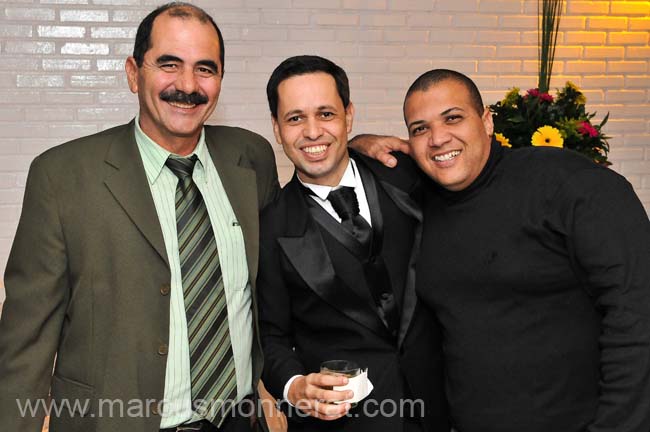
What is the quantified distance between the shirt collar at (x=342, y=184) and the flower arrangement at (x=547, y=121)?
1.13 meters

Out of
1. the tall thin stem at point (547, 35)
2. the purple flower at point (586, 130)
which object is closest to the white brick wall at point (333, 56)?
the tall thin stem at point (547, 35)

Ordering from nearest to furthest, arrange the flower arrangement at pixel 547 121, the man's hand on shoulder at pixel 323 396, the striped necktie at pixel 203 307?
the man's hand on shoulder at pixel 323 396 → the striped necktie at pixel 203 307 → the flower arrangement at pixel 547 121

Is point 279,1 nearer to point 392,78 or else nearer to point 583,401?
point 392,78

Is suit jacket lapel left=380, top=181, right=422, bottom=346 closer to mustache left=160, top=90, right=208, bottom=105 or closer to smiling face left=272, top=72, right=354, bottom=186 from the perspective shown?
smiling face left=272, top=72, right=354, bottom=186

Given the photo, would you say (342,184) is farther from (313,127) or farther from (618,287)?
(618,287)

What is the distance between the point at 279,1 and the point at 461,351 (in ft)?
10.0

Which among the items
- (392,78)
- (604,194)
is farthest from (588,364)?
(392,78)

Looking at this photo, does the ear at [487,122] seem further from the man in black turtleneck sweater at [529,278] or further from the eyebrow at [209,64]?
the eyebrow at [209,64]

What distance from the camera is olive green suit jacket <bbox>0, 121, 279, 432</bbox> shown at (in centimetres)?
180

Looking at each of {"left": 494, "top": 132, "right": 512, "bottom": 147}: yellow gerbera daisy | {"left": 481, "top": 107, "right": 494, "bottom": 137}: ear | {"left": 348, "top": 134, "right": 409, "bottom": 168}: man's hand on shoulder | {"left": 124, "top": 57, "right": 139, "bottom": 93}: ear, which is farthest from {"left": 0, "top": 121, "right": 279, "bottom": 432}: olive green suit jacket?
{"left": 494, "top": 132, "right": 512, "bottom": 147}: yellow gerbera daisy

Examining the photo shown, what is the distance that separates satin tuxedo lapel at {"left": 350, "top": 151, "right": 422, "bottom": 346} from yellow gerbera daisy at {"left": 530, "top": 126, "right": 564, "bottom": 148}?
1135mm

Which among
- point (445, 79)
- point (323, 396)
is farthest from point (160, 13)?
point (323, 396)

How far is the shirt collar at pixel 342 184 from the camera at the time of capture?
2082 mm

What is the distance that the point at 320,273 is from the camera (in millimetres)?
1992
